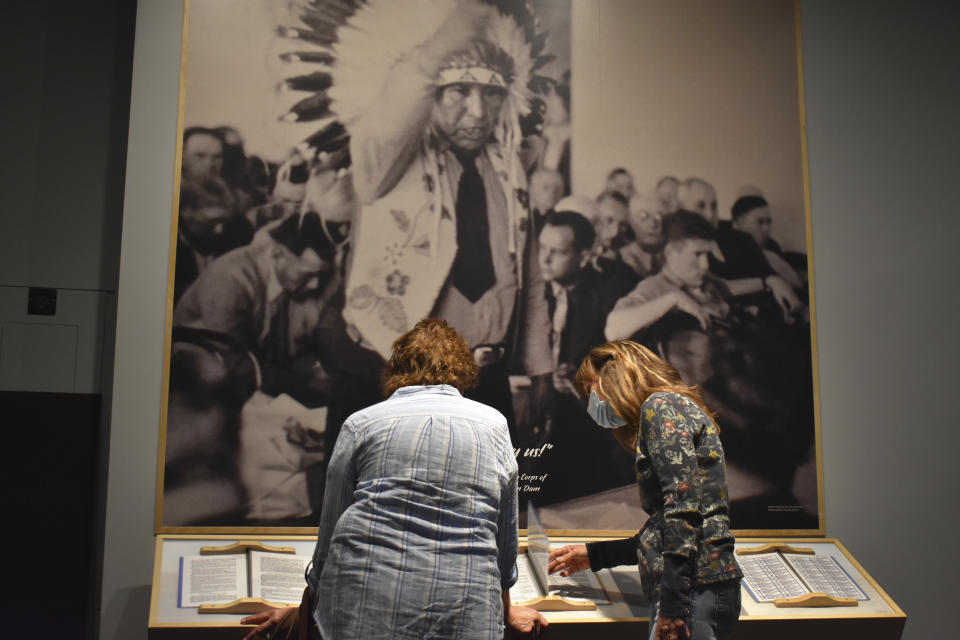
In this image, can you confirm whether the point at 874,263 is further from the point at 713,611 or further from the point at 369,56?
the point at 369,56

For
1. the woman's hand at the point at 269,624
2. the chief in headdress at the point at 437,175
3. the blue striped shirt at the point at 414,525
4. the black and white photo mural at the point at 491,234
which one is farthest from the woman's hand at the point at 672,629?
the chief in headdress at the point at 437,175

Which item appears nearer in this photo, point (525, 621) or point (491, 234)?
point (525, 621)

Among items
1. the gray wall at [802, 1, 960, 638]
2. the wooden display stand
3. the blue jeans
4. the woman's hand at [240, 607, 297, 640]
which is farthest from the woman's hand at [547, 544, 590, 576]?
the gray wall at [802, 1, 960, 638]

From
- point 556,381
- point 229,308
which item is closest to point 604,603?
point 556,381

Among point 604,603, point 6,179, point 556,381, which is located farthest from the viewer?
point 6,179

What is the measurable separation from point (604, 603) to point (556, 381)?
1.04m

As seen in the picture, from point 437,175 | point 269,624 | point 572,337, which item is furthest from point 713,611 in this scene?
point 437,175

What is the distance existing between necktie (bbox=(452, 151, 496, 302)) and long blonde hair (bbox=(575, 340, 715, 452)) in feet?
3.21

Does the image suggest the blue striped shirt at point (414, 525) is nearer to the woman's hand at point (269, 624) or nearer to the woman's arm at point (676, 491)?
the woman's hand at point (269, 624)

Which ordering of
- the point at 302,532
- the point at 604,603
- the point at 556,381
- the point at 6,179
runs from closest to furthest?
the point at 604,603
the point at 302,532
the point at 556,381
the point at 6,179

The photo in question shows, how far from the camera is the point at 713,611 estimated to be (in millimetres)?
2572

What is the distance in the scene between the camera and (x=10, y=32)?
4.41 m

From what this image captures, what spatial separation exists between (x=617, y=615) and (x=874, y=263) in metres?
2.27

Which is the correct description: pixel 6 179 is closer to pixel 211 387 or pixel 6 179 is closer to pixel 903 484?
pixel 211 387
